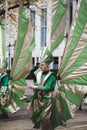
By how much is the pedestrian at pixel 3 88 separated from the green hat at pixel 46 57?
3311mm

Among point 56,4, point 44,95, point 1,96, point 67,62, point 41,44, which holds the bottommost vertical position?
point 41,44

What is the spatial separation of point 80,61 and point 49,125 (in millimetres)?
1328

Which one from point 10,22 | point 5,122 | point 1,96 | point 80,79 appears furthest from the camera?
point 10,22

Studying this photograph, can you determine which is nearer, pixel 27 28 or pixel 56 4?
pixel 56 4

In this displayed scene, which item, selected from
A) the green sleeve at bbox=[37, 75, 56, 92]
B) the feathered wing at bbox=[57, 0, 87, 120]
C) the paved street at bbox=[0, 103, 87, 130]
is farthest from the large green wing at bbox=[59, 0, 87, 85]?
the paved street at bbox=[0, 103, 87, 130]

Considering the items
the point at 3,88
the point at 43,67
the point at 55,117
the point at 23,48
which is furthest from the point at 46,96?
the point at 3,88

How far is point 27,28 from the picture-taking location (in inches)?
402

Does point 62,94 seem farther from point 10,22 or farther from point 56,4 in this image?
point 10,22

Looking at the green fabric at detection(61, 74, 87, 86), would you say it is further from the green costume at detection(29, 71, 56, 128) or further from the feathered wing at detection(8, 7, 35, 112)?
the feathered wing at detection(8, 7, 35, 112)

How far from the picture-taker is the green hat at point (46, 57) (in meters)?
8.41

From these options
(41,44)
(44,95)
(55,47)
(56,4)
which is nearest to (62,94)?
(44,95)

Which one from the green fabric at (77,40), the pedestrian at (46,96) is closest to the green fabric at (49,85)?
the pedestrian at (46,96)

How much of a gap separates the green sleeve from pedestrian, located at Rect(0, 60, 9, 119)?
349 centimetres

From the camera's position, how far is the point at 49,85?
8.31 metres
